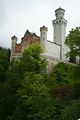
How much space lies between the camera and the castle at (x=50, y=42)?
208 ft

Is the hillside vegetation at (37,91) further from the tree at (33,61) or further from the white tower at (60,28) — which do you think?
the white tower at (60,28)

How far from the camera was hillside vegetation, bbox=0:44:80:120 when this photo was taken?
38094mm

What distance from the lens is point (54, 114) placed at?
38219 millimetres

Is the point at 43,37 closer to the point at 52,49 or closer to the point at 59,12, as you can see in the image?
the point at 52,49

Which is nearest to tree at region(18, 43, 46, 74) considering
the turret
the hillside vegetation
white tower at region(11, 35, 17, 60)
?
the hillside vegetation

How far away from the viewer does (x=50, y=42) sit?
65062mm

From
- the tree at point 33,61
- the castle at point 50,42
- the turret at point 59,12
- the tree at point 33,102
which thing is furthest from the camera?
the turret at point 59,12

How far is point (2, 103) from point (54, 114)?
31.7ft

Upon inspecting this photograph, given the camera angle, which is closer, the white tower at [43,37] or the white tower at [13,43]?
the white tower at [43,37]

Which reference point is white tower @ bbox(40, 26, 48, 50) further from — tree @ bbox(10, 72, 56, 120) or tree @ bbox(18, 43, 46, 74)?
tree @ bbox(10, 72, 56, 120)

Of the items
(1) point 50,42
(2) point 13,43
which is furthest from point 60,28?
(2) point 13,43

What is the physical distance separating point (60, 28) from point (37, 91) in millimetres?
27115

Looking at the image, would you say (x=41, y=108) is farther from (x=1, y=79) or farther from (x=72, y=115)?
(x=1, y=79)

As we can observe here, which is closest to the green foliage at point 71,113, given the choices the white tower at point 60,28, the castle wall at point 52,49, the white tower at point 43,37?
the white tower at point 43,37
